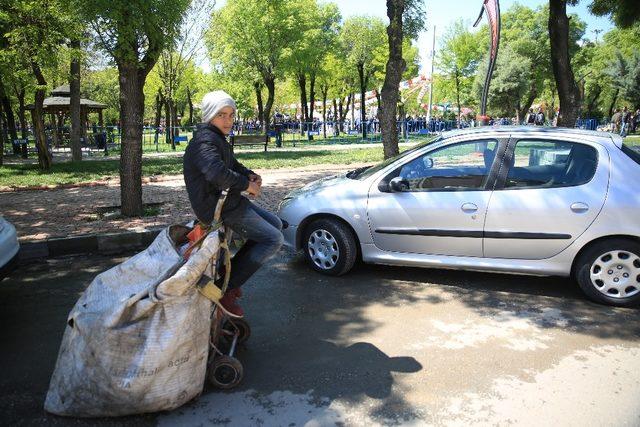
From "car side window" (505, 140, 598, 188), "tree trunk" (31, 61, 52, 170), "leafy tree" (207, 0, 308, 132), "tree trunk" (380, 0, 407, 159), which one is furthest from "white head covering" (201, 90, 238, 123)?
"leafy tree" (207, 0, 308, 132)

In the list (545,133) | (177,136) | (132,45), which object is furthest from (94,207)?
(177,136)

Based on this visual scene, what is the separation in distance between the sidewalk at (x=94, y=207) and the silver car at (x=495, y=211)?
3099mm

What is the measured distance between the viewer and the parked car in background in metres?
4.36

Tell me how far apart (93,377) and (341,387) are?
1459 millimetres

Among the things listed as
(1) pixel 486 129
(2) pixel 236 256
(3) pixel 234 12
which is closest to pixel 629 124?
(3) pixel 234 12

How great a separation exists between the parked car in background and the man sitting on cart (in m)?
2.06

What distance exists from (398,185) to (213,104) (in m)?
2.28

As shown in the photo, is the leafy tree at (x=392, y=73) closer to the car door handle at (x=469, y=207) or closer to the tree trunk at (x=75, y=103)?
the car door handle at (x=469, y=207)

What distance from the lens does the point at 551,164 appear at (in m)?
4.82

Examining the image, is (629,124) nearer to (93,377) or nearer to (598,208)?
(598,208)

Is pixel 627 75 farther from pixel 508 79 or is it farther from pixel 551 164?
pixel 551 164

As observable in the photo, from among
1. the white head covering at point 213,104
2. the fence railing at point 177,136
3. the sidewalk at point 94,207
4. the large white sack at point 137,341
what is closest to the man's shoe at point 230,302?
the large white sack at point 137,341

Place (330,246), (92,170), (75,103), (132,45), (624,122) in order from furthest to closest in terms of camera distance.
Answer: (624,122), (75,103), (92,170), (132,45), (330,246)

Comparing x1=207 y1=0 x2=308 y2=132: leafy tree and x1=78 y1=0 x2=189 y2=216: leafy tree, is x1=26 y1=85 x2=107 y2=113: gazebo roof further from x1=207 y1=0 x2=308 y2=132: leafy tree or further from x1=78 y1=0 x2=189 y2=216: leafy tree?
x1=78 y1=0 x2=189 y2=216: leafy tree
